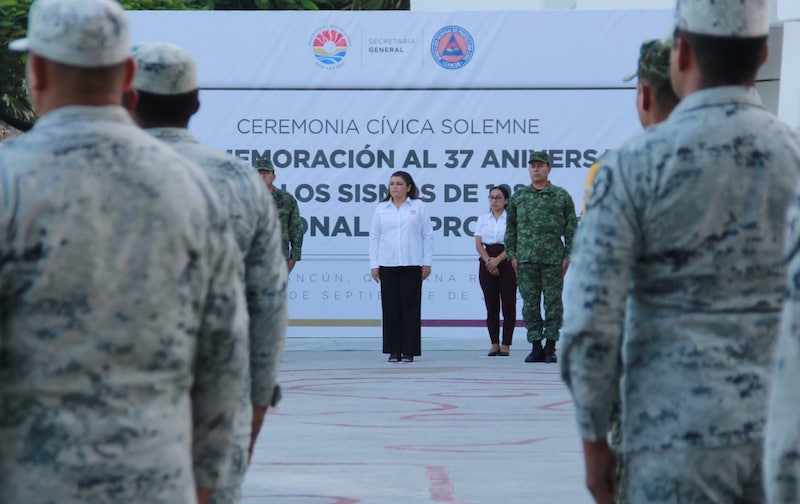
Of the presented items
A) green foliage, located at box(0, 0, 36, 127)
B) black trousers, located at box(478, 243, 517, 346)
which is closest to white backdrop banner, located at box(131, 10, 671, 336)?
black trousers, located at box(478, 243, 517, 346)

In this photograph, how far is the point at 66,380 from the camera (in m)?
2.82

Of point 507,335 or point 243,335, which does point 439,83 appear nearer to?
point 507,335

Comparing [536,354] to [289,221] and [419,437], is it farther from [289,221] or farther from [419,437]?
[419,437]

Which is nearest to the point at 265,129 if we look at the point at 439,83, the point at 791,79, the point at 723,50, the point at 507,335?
the point at 439,83

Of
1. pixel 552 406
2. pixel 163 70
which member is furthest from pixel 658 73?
pixel 552 406

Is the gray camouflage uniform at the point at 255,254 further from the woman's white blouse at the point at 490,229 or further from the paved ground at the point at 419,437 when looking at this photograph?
the woman's white blouse at the point at 490,229

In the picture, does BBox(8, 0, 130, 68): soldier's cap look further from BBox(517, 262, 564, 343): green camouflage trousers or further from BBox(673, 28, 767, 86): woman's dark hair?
BBox(517, 262, 564, 343): green camouflage trousers

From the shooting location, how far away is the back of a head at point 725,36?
3.40m

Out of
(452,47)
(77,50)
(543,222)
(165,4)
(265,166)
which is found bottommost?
(543,222)

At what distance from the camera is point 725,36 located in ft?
11.2

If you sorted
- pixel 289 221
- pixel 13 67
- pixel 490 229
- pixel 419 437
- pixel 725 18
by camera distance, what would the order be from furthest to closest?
pixel 13 67, pixel 490 229, pixel 289 221, pixel 419 437, pixel 725 18

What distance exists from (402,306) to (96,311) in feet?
40.0

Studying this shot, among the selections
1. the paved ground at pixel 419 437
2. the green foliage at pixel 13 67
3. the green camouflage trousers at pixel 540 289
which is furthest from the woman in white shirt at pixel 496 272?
the green foliage at pixel 13 67

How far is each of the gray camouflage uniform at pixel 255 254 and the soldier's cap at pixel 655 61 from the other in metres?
1.14
